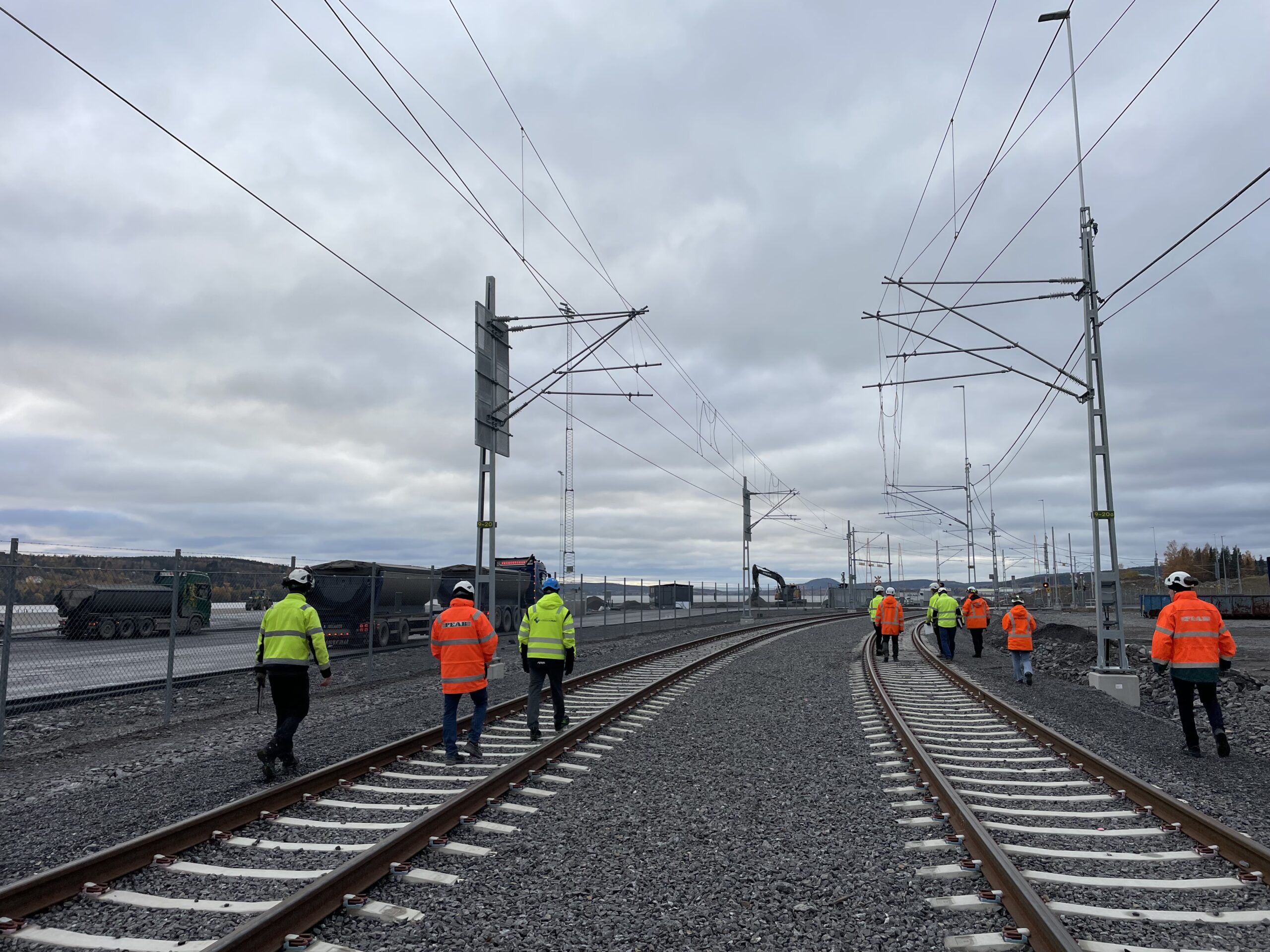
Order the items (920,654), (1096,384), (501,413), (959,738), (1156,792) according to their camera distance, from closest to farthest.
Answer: (1156,792)
(959,738)
(1096,384)
(501,413)
(920,654)

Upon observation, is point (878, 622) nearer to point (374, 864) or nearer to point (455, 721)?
point (455, 721)

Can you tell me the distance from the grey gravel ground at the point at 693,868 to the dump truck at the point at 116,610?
306 inches

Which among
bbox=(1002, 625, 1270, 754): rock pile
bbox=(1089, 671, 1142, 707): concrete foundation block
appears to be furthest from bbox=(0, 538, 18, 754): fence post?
bbox=(1089, 671, 1142, 707): concrete foundation block

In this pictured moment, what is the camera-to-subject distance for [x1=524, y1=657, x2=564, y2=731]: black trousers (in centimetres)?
990

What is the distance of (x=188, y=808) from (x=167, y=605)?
1397 centimetres

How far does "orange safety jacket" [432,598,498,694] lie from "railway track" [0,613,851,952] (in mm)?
814

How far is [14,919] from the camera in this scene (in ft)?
15.1

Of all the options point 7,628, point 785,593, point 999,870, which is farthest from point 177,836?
point 785,593

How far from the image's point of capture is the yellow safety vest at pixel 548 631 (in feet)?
33.3

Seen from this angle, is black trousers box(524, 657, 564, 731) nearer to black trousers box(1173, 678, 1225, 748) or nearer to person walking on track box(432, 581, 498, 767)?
person walking on track box(432, 581, 498, 767)

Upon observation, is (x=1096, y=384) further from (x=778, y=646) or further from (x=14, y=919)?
(x=14, y=919)

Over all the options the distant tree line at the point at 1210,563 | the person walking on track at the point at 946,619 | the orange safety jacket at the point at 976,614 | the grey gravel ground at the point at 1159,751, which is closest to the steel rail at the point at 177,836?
the grey gravel ground at the point at 1159,751

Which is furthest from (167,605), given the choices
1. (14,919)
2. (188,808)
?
(14,919)

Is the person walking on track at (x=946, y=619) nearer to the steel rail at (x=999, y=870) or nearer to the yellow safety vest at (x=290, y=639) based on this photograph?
the steel rail at (x=999, y=870)
